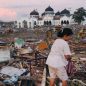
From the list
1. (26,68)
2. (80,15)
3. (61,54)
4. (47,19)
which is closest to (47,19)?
(47,19)

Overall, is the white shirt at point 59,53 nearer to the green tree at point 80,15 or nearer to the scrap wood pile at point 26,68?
the scrap wood pile at point 26,68

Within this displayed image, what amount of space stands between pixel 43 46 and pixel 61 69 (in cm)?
1378

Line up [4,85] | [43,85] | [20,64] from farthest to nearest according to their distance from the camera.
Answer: [20,64]
[4,85]
[43,85]

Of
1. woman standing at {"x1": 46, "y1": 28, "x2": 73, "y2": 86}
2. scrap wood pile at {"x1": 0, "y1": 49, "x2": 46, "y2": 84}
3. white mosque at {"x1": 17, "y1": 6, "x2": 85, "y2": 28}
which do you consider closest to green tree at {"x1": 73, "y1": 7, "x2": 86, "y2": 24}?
white mosque at {"x1": 17, "y1": 6, "x2": 85, "y2": 28}

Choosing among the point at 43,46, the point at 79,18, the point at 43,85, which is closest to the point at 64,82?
the point at 43,85

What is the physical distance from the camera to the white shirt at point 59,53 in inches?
290

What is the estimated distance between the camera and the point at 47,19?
104 m

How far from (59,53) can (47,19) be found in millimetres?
96768

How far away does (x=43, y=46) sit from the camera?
69.8ft

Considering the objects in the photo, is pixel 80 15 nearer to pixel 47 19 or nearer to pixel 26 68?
pixel 47 19

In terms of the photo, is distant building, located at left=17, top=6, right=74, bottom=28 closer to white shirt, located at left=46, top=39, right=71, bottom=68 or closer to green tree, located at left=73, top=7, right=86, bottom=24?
green tree, located at left=73, top=7, right=86, bottom=24

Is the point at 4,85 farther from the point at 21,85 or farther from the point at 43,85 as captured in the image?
the point at 43,85

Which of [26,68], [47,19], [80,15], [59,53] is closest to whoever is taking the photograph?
[59,53]

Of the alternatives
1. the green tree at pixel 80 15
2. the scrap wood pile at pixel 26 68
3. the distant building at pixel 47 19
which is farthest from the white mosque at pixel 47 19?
the scrap wood pile at pixel 26 68
